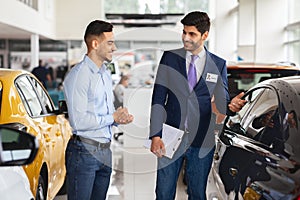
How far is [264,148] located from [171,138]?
802 mm

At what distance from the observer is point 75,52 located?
20.1 metres

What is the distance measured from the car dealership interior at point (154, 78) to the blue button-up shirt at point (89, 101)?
321 millimetres

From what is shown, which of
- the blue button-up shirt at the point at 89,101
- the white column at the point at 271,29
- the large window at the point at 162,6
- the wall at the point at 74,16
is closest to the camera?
the blue button-up shirt at the point at 89,101

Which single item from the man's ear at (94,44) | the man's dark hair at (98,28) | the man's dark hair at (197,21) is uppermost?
the man's dark hair at (197,21)

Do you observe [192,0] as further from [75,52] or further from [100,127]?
[100,127]

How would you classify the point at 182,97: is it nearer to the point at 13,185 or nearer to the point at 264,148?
the point at 264,148

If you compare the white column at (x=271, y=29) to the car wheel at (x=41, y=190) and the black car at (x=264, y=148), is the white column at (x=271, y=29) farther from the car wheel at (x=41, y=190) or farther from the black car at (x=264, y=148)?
the car wheel at (x=41, y=190)

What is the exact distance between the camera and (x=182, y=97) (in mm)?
3574

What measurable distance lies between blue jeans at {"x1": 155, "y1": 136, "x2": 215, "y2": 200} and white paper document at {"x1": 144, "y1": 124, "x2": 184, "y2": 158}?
37mm

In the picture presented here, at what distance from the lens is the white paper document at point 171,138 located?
11.7ft

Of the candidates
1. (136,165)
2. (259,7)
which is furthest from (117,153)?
(259,7)

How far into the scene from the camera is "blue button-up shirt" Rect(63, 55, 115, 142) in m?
3.36

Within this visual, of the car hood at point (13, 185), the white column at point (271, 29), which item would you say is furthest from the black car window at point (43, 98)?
the white column at point (271, 29)

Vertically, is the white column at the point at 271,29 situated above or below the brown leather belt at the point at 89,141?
above
